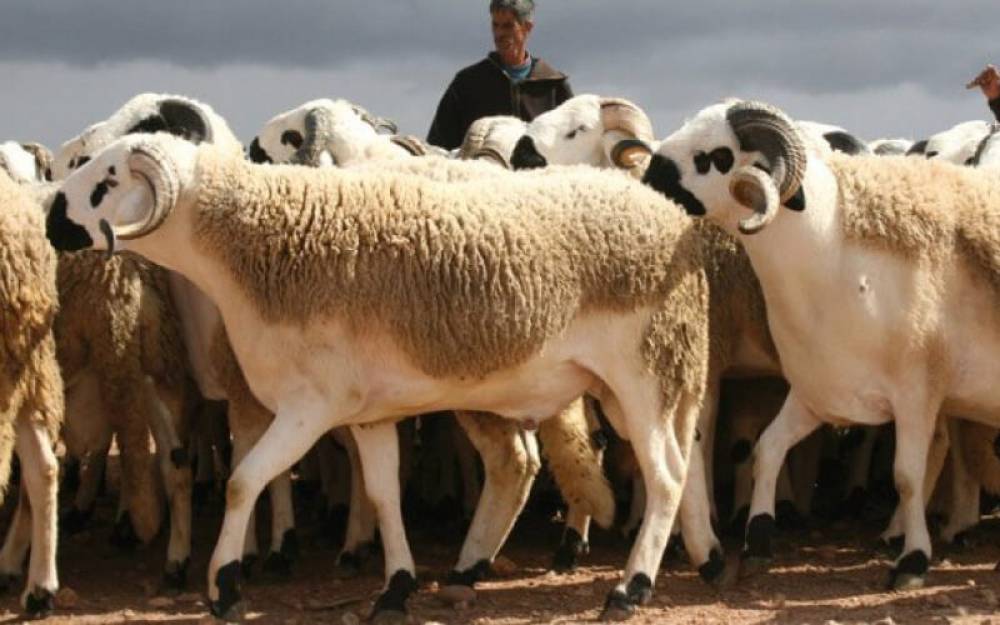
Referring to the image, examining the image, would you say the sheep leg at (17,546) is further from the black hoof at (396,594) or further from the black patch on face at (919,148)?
the black patch on face at (919,148)

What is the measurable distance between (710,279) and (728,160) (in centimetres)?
108

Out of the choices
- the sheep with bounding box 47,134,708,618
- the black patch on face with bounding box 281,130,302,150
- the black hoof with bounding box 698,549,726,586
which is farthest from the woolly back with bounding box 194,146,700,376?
the black patch on face with bounding box 281,130,302,150

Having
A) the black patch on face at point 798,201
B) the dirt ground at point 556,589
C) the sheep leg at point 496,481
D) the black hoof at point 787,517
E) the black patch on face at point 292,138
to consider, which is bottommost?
the dirt ground at point 556,589

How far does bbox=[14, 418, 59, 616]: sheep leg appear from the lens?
896 cm

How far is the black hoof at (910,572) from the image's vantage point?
9391mm

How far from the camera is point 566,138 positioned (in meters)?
12.4

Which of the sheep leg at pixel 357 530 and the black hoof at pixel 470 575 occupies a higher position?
the sheep leg at pixel 357 530

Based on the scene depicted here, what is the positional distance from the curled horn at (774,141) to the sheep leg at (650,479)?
3.75 ft

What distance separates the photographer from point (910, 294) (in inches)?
372

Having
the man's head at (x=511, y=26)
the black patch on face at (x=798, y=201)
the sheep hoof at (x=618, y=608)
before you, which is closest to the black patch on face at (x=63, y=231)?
the sheep hoof at (x=618, y=608)

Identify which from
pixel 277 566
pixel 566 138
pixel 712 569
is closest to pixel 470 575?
pixel 277 566

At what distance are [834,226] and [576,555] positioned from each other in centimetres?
222

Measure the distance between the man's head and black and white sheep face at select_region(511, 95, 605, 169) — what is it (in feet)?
4.09

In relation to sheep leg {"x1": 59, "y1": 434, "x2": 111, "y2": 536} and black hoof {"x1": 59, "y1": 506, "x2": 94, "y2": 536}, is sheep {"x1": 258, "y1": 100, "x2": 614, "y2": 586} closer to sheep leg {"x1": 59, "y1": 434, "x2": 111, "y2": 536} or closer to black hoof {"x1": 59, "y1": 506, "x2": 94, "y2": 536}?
sheep leg {"x1": 59, "y1": 434, "x2": 111, "y2": 536}
